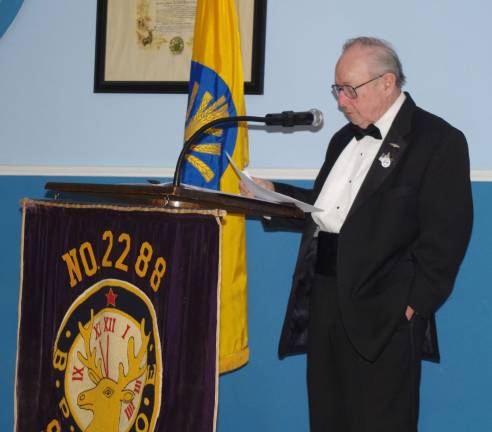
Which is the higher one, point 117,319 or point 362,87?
point 362,87

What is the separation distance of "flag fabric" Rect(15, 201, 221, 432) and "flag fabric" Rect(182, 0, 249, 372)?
0.73 metres

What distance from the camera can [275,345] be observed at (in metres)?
3.03

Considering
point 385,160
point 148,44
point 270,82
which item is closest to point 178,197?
point 385,160

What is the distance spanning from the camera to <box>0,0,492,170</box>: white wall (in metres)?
2.79

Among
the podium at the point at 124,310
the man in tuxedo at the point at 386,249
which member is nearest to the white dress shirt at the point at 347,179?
the man in tuxedo at the point at 386,249

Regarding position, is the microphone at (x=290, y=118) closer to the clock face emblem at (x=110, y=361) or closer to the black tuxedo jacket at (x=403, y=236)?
the black tuxedo jacket at (x=403, y=236)

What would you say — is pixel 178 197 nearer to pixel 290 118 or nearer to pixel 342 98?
pixel 290 118

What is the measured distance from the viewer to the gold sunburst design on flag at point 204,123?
9.05 feet

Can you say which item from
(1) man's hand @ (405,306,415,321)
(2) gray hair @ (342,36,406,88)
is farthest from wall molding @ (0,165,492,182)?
(1) man's hand @ (405,306,415,321)

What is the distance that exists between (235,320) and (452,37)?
52.7 inches

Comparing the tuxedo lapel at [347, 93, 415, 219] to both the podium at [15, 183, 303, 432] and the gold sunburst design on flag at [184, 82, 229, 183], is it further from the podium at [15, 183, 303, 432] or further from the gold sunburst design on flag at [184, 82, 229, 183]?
the gold sunburst design on flag at [184, 82, 229, 183]

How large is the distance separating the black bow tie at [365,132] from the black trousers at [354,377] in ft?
1.53

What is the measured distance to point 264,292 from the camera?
3031mm

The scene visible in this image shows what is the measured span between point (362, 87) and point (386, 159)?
0.25m
